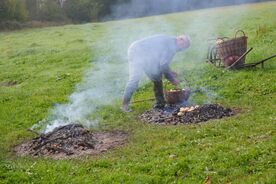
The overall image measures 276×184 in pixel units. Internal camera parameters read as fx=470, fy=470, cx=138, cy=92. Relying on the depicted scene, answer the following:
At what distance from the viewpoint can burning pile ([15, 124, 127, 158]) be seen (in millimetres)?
8336

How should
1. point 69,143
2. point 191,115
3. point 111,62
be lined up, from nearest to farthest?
point 69,143 < point 191,115 < point 111,62

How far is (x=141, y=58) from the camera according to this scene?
1041 cm

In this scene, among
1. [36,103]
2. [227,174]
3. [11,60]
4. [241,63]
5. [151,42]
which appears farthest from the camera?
[11,60]

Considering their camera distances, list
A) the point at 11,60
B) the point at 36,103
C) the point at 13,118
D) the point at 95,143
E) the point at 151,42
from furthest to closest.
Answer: the point at 11,60 → the point at 36,103 → the point at 13,118 → the point at 151,42 → the point at 95,143

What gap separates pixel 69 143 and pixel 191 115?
99.5 inches

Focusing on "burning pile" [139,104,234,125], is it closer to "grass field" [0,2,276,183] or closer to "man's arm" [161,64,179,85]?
"grass field" [0,2,276,183]

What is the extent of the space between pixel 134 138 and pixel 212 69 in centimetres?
551

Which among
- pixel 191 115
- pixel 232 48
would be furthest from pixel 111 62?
pixel 191 115

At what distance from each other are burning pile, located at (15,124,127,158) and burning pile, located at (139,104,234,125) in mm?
931

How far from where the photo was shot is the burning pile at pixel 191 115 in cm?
934

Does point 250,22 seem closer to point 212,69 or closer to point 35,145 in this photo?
point 212,69

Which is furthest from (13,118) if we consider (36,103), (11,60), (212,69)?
(11,60)

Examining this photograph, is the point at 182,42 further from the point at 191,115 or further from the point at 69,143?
the point at 69,143

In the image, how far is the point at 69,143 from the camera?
337 inches
